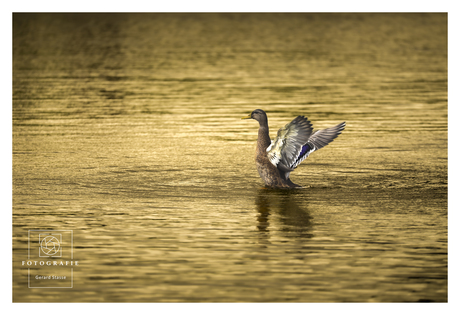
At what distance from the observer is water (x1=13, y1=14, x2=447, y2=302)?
692cm

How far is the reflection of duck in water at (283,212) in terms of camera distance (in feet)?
26.6

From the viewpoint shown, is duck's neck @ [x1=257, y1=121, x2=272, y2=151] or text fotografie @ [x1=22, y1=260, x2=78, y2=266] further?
duck's neck @ [x1=257, y1=121, x2=272, y2=151]

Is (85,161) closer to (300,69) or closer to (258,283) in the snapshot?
(258,283)

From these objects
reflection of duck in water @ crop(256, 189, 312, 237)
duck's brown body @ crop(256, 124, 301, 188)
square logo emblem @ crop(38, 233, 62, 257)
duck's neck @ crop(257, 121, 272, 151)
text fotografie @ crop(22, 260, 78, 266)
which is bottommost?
text fotografie @ crop(22, 260, 78, 266)

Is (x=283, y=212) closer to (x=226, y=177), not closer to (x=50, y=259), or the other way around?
(x=226, y=177)

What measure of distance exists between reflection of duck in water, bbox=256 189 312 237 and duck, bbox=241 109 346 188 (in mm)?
212

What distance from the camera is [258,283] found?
677 centimetres

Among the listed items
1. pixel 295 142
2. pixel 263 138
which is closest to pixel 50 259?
pixel 295 142

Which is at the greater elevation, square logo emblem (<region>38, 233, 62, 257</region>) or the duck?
the duck

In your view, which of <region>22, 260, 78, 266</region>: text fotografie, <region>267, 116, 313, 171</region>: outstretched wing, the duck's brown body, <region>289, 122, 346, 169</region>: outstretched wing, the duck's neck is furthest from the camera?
the duck's neck

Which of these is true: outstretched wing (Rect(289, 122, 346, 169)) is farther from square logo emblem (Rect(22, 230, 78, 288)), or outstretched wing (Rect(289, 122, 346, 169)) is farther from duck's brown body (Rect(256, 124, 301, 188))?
square logo emblem (Rect(22, 230, 78, 288))

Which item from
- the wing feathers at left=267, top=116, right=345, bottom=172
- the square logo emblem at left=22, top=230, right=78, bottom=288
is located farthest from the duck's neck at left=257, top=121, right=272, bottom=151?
the square logo emblem at left=22, top=230, right=78, bottom=288

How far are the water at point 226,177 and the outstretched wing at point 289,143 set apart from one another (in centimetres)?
46

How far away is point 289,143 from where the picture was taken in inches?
367
